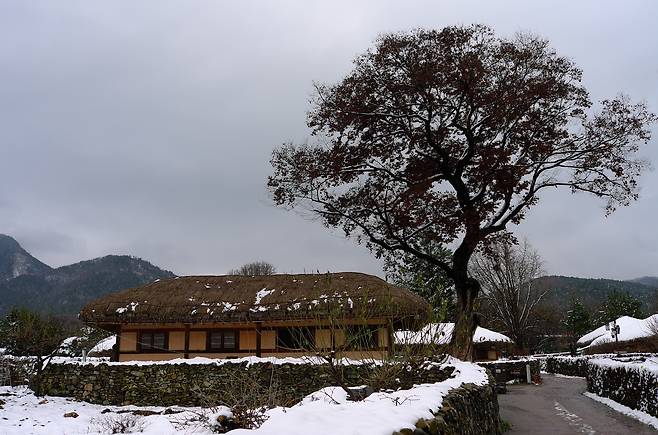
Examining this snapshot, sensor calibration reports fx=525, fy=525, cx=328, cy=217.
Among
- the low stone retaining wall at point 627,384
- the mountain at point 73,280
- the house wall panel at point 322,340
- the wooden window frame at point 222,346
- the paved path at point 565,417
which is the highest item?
the mountain at point 73,280

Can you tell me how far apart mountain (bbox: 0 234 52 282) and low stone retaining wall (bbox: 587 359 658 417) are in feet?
526

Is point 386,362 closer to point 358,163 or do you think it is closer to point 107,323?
point 358,163

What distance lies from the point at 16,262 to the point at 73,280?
40.7 m

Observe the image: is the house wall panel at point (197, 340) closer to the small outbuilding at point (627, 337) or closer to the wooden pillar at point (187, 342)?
the wooden pillar at point (187, 342)

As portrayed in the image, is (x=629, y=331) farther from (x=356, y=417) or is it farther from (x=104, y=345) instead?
(x=356, y=417)

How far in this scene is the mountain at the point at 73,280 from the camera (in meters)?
121

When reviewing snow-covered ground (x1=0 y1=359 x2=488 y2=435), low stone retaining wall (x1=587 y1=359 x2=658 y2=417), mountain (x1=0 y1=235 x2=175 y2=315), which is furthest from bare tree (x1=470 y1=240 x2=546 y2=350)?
mountain (x1=0 y1=235 x2=175 y2=315)

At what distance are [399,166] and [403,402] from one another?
1207cm

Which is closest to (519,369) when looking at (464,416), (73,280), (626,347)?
(626,347)

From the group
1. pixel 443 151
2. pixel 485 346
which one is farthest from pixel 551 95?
pixel 485 346

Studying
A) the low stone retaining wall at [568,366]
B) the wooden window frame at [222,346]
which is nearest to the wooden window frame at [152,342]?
the wooden window frame at [222,346]

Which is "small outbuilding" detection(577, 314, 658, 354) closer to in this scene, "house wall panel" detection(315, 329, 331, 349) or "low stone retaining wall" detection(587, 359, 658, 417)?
"low stone retaining wall" detection(587, 359, 658, 417)

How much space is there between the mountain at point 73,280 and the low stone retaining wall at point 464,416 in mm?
116457

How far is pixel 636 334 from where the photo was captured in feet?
133
